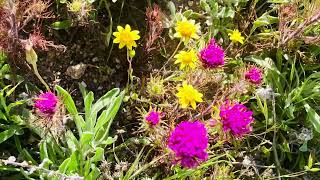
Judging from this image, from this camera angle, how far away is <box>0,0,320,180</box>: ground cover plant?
203cm

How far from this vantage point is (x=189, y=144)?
1.70 metres

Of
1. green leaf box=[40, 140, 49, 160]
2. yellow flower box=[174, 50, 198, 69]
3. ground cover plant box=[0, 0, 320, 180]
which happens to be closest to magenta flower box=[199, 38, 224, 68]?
ground cover plant box=[0, 0, 320, 180]

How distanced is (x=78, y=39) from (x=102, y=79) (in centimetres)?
22

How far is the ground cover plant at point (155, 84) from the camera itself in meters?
2.03

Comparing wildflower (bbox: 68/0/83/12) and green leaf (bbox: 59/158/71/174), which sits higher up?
wildflower (bbox: 68/0/83/12)

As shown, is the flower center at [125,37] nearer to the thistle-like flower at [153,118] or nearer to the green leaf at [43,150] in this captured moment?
the thistle-like flower at [153,118]

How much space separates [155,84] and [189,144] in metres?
0.52

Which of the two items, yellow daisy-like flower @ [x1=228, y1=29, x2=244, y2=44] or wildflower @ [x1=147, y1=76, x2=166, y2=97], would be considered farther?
yellow daisy-like flower @ [x1=228, y1=29, x2=244, y2=44]

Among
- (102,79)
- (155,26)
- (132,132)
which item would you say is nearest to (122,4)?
(155,26)

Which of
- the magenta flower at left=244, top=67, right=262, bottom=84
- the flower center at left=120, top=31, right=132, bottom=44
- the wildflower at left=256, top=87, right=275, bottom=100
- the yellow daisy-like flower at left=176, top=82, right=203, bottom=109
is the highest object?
Result: the flower center at left=120, top=31, right=132, bottom=44

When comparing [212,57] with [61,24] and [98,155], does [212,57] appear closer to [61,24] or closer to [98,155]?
[98,155]

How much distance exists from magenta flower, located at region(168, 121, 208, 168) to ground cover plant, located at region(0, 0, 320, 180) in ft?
0.60

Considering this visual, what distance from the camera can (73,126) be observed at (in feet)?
7.21

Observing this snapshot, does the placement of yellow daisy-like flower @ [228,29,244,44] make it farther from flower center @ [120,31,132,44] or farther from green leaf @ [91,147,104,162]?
green leaf @ [91,147,104,162]
